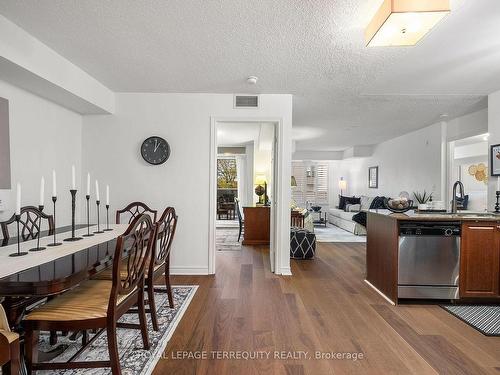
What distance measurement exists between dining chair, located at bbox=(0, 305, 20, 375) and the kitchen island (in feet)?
9.82

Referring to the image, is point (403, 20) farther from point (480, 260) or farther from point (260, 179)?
point (260, 179)

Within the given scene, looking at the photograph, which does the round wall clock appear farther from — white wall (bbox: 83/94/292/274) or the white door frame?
the white door frame

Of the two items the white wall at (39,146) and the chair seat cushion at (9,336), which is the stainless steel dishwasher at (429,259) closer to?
A: the chair seat cushion at (9,336)

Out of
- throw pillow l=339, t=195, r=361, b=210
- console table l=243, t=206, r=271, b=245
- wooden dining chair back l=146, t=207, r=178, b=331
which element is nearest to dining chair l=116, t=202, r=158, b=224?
wooden dining chair back l=146, t=207, r=178, b=331

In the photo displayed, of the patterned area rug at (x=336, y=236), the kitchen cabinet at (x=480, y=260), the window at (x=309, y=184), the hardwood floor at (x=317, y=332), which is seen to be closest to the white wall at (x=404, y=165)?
the window at (x=309, y=184)

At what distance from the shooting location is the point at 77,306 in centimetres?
162

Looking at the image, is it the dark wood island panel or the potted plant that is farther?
the potted plant

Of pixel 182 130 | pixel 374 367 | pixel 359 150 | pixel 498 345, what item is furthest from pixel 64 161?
pixel 359 150

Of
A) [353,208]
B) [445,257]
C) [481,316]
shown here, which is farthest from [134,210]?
[353,208]

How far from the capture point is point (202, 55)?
269cm

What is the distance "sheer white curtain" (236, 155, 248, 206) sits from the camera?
879cm

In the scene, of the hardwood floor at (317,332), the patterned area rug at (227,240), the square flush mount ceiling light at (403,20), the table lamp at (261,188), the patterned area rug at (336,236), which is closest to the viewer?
the square flush mount ceiling light at (403,20)

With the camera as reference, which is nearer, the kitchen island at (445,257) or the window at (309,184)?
the kitchen island at (445,257)

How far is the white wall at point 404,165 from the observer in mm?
5625
